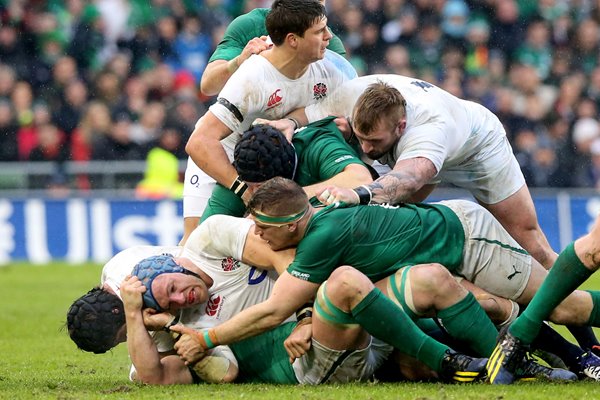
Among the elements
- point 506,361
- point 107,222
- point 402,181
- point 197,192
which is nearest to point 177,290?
point 402,181

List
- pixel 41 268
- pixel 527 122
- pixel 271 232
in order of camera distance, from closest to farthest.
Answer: pixel 271 232 → pixel 41 268 → pixel 527 122

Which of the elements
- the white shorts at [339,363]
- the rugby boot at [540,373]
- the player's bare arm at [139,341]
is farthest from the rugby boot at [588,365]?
the player's bare arm at [139,341]

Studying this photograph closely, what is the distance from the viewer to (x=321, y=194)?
634 centimetres

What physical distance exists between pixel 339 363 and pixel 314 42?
209 centimetres

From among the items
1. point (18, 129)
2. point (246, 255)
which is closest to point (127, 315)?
point (246, 255)

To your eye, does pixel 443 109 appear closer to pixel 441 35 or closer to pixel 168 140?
pixel 168 140

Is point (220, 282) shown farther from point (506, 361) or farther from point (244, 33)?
point (244, 33)

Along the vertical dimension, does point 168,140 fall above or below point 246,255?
below

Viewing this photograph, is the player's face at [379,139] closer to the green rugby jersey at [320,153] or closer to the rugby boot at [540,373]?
the green rugby jersey at [320,153]

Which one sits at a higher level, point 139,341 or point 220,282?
point 220,282

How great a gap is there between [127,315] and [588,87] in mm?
13474

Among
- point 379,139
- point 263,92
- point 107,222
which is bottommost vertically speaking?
point 107,222

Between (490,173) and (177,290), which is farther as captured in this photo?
(490,173)

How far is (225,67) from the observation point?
26.6 feet
